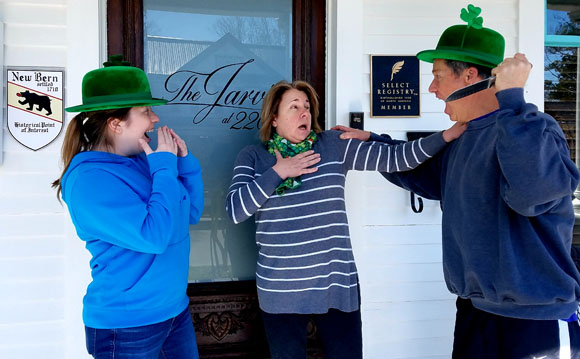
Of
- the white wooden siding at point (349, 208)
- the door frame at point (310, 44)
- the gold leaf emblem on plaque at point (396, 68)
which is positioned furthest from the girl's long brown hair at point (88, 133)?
the gold leaf emblem on plaque at point (396, 68)

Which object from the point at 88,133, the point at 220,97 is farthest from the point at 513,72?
the point at 220,97

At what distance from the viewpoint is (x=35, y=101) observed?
7.41 ft

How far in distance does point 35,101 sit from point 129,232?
118 cm

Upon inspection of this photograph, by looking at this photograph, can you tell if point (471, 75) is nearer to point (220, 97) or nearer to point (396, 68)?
point (396, 68)

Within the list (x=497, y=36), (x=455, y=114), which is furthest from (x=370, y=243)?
(x=497, y=36)

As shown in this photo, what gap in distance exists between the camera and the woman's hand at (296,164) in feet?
6.21

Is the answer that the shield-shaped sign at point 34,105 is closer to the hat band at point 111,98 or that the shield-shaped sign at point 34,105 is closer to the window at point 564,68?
the hat band at point 111,98

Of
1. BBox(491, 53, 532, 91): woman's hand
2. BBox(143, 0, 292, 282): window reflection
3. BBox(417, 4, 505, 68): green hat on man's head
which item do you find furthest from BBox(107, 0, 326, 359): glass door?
BBox(491, 53, 532, 91): woman's hand

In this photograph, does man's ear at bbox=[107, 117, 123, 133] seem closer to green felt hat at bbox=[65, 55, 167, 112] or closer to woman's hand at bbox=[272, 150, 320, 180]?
green felt hat at bbox=[65, 55, 167, 112]

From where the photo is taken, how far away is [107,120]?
5.28ft

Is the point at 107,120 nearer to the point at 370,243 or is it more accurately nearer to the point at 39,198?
the point at 39,198

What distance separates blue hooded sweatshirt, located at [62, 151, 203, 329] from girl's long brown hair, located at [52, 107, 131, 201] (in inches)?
3.2

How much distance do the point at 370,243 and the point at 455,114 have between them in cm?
99

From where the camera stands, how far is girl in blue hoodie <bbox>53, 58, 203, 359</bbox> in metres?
1.46
